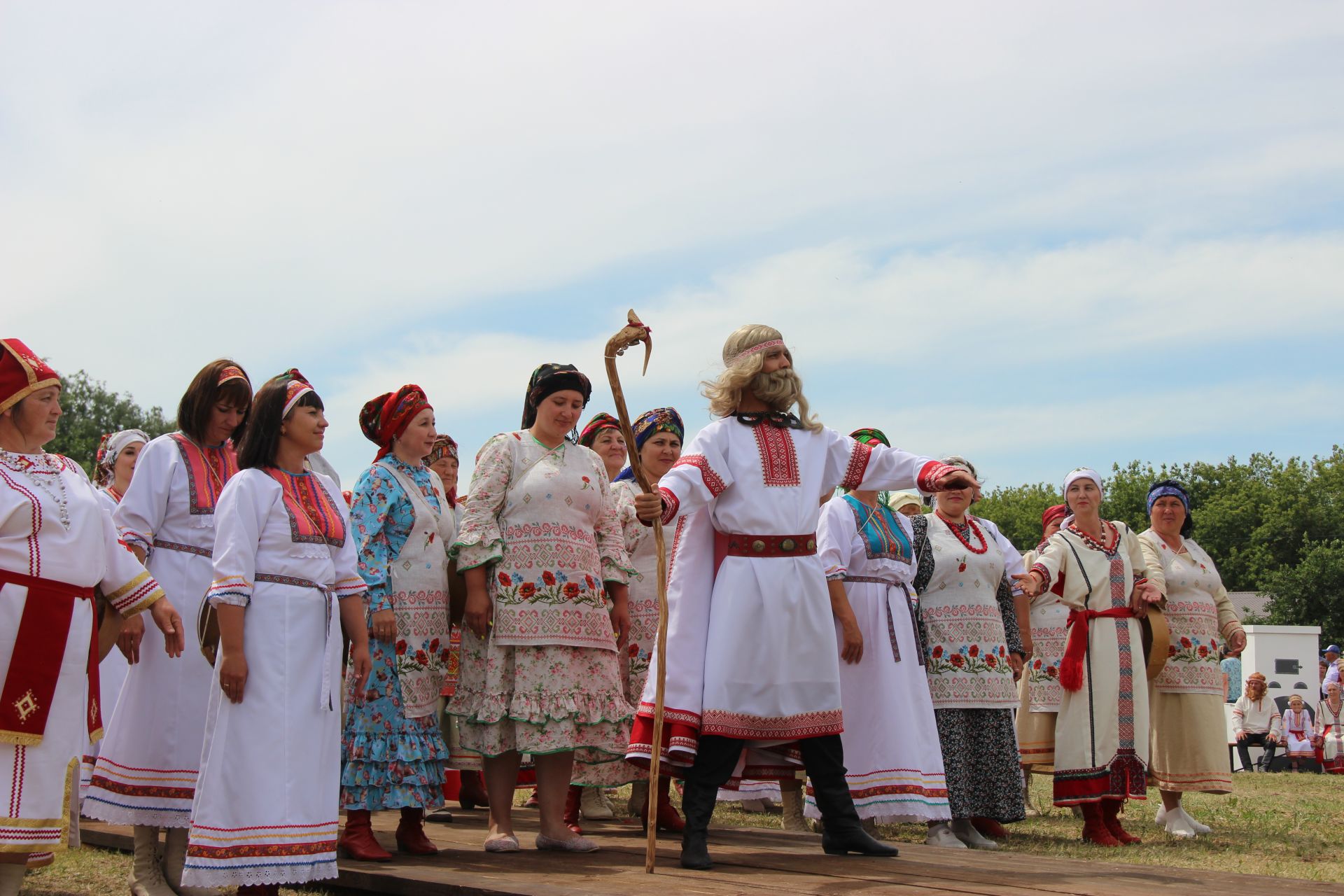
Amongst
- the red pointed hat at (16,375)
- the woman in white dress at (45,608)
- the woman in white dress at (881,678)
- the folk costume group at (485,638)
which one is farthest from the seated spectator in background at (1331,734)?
the red pointed hat at (16,375)

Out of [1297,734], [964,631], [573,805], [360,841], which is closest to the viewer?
[360,841]

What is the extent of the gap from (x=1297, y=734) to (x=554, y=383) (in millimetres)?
15570

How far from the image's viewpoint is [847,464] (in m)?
5.53

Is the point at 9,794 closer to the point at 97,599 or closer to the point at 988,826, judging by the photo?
the point at 97,599

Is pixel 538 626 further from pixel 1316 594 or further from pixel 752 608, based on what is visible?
pixel 1316 594

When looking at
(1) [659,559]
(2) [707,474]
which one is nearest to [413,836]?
(1) [659,559]

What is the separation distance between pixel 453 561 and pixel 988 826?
3.40 m

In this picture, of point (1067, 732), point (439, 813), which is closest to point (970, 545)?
point (1067, 732)

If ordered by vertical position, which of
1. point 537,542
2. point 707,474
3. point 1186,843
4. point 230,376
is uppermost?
point 230,376

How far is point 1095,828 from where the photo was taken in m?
7.16

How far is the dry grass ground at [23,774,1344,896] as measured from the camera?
573 cm

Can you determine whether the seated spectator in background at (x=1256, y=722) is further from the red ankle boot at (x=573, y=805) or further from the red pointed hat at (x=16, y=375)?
the red pointed hat at (x=16, y=375)

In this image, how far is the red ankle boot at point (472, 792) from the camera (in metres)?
8.17

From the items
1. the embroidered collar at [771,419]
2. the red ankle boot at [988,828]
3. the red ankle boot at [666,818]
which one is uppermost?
the embroidered collar at [771,419]
